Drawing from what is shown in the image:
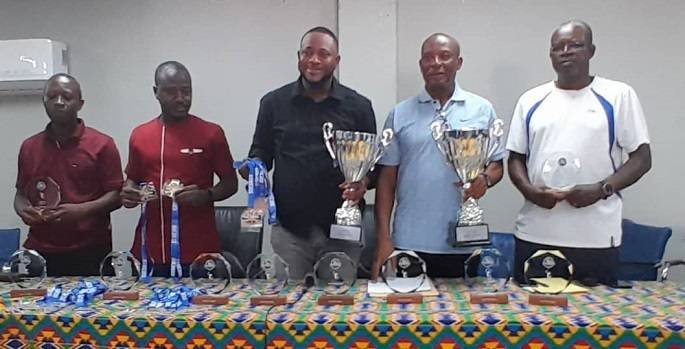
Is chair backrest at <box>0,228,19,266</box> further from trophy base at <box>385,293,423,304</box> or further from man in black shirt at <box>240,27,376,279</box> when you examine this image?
trophy base at <box>385,293,423,304</box>

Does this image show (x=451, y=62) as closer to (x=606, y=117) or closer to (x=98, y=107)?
(x=606, y=117)

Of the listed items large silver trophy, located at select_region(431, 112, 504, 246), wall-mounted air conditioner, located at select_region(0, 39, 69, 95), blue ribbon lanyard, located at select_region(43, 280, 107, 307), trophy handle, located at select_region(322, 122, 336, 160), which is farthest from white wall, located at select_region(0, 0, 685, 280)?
blue ribbon lanyard, located at select_region(43, 280, 107, 307)

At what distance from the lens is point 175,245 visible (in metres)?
2.49

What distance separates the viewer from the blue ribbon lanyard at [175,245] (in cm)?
245

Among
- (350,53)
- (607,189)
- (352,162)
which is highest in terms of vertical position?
(350,53)

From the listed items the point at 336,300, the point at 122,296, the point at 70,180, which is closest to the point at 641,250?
the point at 336,300

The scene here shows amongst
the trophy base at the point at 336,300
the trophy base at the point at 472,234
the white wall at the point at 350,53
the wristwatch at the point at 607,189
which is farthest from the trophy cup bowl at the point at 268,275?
the white wall at the point at 350,53

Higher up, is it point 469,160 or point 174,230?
point 469,160

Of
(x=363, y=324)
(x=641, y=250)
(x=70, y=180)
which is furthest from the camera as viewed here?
(x=641, y=250)

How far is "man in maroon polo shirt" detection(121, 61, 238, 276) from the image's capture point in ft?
8.62

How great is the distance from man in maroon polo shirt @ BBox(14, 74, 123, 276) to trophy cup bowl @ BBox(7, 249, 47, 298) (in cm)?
34

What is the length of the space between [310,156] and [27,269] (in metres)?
1.17

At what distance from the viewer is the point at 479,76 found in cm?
369

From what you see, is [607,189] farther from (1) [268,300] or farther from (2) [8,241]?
(2) [8,241]
